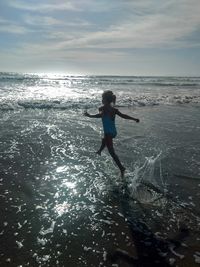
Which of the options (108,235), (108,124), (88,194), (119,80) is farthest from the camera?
(119,80)

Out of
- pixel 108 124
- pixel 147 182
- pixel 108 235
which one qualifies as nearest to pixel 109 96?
pixel 108 124

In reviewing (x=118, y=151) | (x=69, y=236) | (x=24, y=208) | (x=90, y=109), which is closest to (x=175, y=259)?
(x=69, y=236)

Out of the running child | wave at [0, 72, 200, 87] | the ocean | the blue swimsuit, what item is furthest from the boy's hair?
wave at [0, 72, 200, 87]

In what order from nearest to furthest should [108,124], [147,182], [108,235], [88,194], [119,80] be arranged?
[108,235]
[88,194]
[147,182]
[108,124]
[119,80]

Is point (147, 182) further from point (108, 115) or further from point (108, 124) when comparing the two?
point (108, 115)

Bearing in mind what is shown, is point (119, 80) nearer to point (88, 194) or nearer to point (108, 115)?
point (108, 115)

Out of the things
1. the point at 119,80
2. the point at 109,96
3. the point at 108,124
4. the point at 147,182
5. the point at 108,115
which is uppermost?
the point at 109,96

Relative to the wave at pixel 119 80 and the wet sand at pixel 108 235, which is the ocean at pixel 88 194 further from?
the wave at pixel 119 80

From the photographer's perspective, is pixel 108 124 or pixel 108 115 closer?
pixel 108 115

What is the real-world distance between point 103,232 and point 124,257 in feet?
2.51

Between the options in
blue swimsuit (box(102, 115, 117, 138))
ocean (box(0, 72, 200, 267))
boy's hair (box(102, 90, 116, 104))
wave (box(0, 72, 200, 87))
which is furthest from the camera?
wave (box(0, 72, 200, 87))

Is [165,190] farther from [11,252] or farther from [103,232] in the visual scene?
[11,252]

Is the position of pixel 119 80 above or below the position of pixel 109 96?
below

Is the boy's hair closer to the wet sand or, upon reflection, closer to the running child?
the running child
